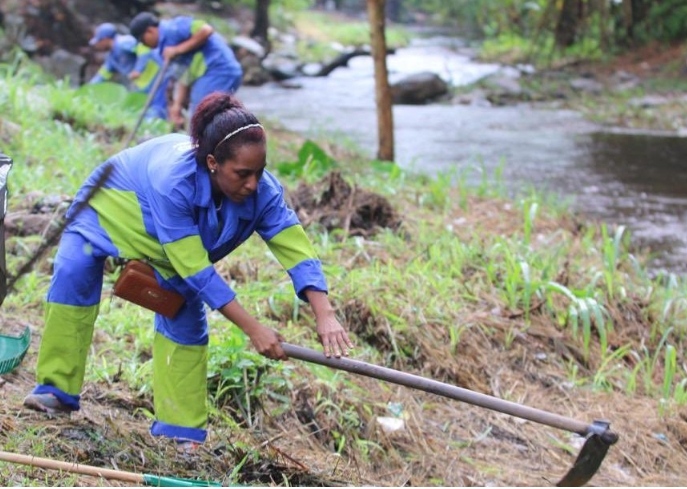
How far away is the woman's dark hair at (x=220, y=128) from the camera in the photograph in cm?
317

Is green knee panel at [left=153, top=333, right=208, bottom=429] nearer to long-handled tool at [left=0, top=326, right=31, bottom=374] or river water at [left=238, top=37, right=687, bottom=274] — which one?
long-handled tool at [left=0, top=326, right=31, bottom=374]

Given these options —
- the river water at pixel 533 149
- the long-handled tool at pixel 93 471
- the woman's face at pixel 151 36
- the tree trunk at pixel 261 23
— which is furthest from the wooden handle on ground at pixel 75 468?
the tree trunk at pixel 261 23

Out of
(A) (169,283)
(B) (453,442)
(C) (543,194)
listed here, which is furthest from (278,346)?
(C) (543,194)

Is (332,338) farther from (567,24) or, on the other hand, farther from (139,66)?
(567,24)

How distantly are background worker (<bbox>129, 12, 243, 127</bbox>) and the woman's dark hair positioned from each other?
607 cm

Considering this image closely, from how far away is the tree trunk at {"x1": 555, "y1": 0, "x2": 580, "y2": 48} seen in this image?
18328 mm

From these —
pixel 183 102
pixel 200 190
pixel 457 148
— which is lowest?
pixel 457 148

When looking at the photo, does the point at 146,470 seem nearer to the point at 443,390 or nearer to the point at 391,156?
the point at 443,390

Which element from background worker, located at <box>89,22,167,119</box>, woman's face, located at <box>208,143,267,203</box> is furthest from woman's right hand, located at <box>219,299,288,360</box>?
background worker, located at <box>89,22,167,119</box>

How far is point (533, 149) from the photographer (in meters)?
12.4

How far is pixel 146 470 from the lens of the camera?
337cm

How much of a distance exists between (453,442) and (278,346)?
1526mm

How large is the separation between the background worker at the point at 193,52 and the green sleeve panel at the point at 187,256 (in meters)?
6.18

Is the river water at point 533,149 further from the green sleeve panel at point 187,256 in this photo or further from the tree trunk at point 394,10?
the tree trunk at point 394,10
